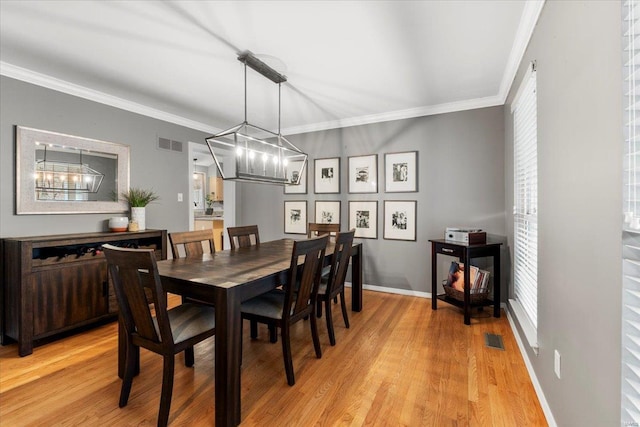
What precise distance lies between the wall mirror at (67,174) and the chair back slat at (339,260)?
8.74 feet

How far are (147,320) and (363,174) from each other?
10.7 feet

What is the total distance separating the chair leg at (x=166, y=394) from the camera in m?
1.55

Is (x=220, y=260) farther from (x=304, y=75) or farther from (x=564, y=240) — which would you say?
(x=564, y=240)

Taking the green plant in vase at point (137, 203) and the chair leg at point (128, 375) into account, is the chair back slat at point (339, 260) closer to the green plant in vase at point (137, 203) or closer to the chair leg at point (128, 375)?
the chair leg at point (128, 375)

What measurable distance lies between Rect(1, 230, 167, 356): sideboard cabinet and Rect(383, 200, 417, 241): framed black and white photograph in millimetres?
3189

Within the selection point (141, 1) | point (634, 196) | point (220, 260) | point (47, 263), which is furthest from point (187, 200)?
point (634, 196)

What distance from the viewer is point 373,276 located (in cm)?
418

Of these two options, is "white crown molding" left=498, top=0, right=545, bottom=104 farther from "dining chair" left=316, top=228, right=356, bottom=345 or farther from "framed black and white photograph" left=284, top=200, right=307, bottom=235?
"framed black and white photograph" left=284, top=200, right=307, bottom=235

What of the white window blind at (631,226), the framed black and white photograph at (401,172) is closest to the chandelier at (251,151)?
the framed black and white photograph at (401,172)

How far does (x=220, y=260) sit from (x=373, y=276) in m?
2.40

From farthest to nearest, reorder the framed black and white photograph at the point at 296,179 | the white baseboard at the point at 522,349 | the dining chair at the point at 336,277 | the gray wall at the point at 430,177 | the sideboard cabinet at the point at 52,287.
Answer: the framed black and white photograph at the point at 296,179 < the gray wall at the point at 430,177 < the dining chair at the point at 336,277 < the sideboard cabinet at the point at 52,287 < the white baseboard at the point at 522,349

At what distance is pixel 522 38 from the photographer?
2160 millimetres

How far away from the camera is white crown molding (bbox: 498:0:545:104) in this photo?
6.03 feet

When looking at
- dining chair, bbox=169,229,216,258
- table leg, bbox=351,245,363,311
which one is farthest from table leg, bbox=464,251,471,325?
dining chair, bbox=169,229,216,258
